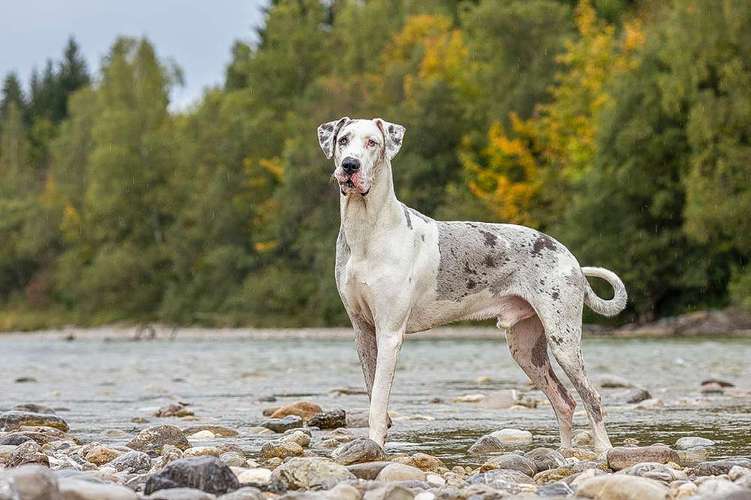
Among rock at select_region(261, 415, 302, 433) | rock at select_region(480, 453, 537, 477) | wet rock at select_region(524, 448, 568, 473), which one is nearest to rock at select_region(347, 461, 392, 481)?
rock at select_region(480, 453, 537, 477)

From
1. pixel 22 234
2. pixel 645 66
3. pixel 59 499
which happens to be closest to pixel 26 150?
pixel 22 234

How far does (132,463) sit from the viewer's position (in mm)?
7625

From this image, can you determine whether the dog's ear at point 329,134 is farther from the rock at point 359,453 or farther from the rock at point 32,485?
the rock at point 32,485

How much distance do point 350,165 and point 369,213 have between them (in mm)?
440

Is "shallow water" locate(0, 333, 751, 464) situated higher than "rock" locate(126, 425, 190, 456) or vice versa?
"rock" locate(126, 425, 190, 456)

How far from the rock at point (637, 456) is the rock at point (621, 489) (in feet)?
4.38

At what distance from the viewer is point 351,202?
27.8 ft

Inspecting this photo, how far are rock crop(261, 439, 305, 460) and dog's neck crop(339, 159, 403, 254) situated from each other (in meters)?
1.39

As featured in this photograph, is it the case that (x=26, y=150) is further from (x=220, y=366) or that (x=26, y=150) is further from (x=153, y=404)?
(x=153, y=404)

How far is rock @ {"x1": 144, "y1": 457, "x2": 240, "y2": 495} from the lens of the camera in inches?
248

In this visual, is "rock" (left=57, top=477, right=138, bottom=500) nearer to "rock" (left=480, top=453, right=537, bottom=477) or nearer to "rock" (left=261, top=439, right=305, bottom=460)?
"rock" (left=480, top=453, right=537, bottom=477)

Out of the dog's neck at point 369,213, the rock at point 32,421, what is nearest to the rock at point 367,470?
the dog's neck at point 369,213

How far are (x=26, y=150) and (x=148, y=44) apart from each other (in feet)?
100

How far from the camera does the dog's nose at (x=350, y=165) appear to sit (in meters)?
8.12
